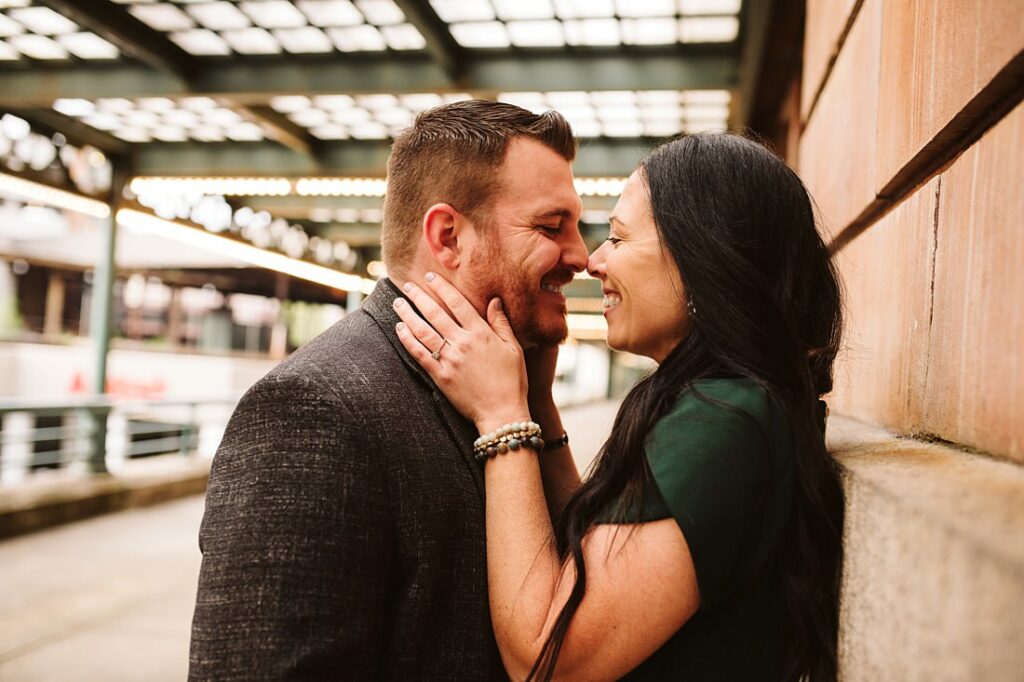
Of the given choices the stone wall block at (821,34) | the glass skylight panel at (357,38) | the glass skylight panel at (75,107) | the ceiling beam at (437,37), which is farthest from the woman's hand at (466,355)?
the glass skylight panel at (75,107)

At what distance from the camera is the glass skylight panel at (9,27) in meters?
7.07

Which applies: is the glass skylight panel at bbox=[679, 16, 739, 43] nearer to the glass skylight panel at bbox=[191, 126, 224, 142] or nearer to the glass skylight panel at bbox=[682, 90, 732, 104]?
the glass skylight panel at bbox=[682, 90, 732, 104]

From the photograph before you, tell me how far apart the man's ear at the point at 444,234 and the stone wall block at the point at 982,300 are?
1052 millimetres

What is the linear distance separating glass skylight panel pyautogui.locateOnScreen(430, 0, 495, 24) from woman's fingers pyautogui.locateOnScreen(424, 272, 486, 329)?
16.9ft

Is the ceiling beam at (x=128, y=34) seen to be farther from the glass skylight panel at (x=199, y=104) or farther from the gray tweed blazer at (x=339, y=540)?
the gray tweed blazer at (x=339, y=540)

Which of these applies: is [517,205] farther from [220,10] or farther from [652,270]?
[220,10]

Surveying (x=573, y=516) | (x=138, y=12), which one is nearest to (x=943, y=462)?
(x=573, y=516)

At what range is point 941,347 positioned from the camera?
3.62 ft

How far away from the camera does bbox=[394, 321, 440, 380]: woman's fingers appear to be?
162 centimetres

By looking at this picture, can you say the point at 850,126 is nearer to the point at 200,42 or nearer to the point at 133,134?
the point at 200,42

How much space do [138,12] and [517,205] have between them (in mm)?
6475

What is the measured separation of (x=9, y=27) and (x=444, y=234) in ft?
24.7

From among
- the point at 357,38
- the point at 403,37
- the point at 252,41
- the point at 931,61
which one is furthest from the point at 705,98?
the point at 931,61

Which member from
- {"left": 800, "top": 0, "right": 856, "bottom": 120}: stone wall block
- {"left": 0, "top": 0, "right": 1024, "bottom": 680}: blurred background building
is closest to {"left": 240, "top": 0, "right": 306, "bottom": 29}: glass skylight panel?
{"left": 0, "top": 0, "right": 1024, "bottom": 680}: blurred background building
